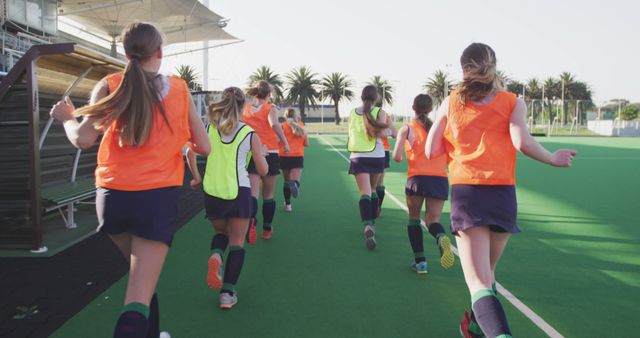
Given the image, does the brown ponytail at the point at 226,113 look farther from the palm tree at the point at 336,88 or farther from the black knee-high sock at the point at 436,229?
the palm tree at the point at 336,88

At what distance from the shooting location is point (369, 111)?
6195mm

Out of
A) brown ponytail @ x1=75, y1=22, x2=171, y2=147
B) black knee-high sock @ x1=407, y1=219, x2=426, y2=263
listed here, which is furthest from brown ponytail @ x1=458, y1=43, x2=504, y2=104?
black knee-high sock @ x1=407, y1=219, x2=426, y2=263

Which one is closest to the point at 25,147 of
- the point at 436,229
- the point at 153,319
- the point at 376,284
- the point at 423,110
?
the point at 153,319

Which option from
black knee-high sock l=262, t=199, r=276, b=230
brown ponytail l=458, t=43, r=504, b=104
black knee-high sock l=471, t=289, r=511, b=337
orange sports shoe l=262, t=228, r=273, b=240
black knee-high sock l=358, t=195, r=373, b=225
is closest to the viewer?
black knee-high sock l=471, t=289, r=511, b=337

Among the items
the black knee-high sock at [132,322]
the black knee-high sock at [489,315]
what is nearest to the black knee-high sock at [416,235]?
the black knee-high sock at [489,315]

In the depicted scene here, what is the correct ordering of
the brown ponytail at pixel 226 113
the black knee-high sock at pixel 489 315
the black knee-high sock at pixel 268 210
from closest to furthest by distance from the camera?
the black knee-high sock at pixel 489 315 → the brown ponytail at pixel 226 113 → the black knee-high sock at pixel 268 210

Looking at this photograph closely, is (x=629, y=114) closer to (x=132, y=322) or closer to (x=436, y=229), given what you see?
(x=436, y=229)

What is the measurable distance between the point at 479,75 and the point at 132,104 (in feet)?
6.06

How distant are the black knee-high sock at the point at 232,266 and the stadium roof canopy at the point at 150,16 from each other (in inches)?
1689

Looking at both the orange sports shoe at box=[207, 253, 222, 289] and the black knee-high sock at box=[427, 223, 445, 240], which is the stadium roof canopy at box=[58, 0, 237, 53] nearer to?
the black knee-high sock at box=[427, 223, 445, 240]

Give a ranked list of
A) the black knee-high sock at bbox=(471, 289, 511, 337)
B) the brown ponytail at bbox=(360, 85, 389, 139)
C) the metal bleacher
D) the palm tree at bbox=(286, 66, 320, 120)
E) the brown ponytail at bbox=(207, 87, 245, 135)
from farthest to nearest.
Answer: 1. the palm tree at bbox=(286, 66, 320, 120)
2. the brown ponytail at bbox=(360, 85, 389, 139)
3. the metal bleacher
4. the brown ponytail at bbox=(207, 87, 245, 135)
5. the black knee-high sock at bbox=(471, 289, 511, 337)

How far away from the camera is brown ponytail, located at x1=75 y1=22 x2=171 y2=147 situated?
2.40 meters

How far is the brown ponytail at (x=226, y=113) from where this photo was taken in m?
4.23

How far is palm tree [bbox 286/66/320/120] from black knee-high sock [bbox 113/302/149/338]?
8810cm
